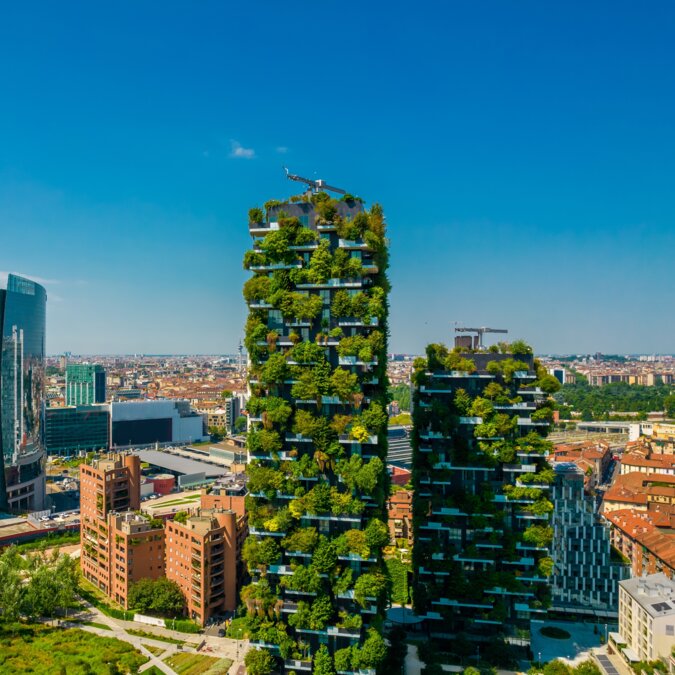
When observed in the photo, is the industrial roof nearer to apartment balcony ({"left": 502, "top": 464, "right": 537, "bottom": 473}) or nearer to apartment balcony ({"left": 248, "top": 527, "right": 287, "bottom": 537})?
apartment balcony ({"left": 502, "top": 464, "right": 537, "bottom": 473})

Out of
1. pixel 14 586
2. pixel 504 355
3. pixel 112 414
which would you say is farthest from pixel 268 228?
pixel 112 414

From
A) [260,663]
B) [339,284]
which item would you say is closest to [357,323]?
[339,284]

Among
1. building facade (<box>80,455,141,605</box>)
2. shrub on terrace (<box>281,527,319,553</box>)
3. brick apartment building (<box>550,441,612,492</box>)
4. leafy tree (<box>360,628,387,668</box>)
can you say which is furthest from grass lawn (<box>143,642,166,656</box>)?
brick apartment building (<box>550,441,612,492</box>)

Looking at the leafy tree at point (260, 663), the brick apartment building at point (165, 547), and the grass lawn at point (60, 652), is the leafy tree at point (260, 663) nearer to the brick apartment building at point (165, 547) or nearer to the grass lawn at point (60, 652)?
the grass lawn at point (60, 652)

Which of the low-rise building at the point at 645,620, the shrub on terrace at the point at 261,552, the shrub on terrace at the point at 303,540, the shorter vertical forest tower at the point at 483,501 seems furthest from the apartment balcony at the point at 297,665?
the low-rise building at the point at 645,620

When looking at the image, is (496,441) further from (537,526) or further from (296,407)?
(296,407)

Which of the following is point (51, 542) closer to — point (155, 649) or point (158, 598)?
point (158, 598)
